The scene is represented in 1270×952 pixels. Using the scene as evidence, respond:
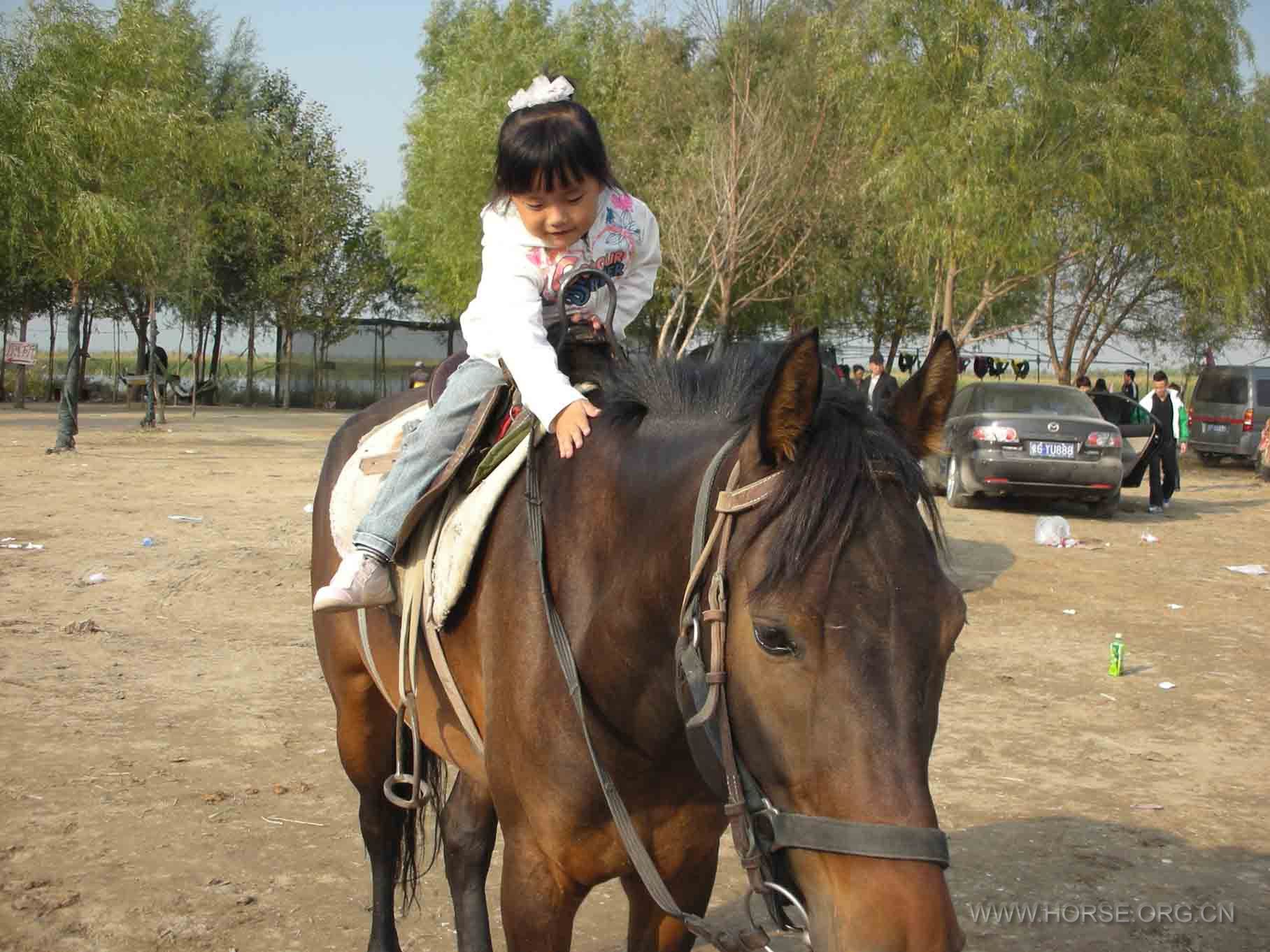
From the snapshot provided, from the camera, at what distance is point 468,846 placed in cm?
338

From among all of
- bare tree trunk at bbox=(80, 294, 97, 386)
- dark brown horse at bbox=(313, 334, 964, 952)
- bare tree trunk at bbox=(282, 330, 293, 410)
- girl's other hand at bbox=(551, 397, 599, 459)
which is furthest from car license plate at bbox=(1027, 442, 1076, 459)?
bare tree trunk at bbox=(282, 330, 293, 410)

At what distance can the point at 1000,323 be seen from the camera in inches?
1481

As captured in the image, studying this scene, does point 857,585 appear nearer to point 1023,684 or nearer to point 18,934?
point 18,934

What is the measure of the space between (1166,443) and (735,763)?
16447mm

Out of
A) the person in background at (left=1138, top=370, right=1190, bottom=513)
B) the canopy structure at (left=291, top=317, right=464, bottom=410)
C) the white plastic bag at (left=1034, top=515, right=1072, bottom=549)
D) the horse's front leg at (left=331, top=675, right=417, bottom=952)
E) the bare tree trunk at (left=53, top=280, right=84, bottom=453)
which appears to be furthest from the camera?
the canopy structure at (left=291, top=317, right=464, bottom=410)

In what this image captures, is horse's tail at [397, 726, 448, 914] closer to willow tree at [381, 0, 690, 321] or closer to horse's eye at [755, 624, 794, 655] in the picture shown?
horse's eye at [755, 624, 794, 655]

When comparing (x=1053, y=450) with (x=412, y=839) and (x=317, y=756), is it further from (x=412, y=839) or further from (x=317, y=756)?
(x=412, y=839)

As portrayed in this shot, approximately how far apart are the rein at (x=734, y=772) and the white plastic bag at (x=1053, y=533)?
11.2 m

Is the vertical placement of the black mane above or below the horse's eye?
above

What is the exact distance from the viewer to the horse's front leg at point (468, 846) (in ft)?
10.8

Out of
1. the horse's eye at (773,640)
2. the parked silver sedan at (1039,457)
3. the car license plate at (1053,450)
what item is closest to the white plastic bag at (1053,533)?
the parked silver sedan at (1039,457)

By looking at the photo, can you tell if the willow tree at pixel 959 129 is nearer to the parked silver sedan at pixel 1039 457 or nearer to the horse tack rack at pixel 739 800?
the parked silver sedan at pixel 1039 457

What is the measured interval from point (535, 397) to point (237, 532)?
31.3 ft

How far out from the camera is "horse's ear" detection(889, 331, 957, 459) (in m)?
1.99
